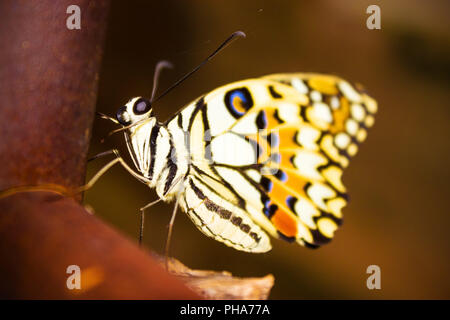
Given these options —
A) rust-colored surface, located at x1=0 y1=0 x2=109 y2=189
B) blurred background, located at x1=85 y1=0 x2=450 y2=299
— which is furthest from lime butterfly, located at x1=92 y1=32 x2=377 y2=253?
blurred background, located at x1=85 y1=0 x2=450 y2=299

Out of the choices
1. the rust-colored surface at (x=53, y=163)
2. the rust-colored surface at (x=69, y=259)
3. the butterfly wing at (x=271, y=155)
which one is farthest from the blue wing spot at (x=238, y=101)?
the rust-colored surface at (x=69, y=259)

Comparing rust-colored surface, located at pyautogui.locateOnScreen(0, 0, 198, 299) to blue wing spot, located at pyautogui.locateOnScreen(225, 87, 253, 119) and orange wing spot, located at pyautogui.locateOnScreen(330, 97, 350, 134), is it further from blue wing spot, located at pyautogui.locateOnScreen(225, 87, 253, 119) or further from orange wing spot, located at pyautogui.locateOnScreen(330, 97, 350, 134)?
orange wing spot, located at pyautogui.locateOnScreen(330, 97, 350, 134)

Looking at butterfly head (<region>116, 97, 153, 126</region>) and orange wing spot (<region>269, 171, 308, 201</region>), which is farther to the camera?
orange wing spot (<region>269, 171, 308, 201</region>)

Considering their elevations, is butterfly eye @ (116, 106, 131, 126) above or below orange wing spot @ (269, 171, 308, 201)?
above

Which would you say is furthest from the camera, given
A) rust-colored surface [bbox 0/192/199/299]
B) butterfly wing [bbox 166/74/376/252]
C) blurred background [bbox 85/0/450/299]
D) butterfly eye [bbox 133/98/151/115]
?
blurred background [bbox 85/0/450/299]

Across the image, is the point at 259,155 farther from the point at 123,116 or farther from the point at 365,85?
the point at 365,85
